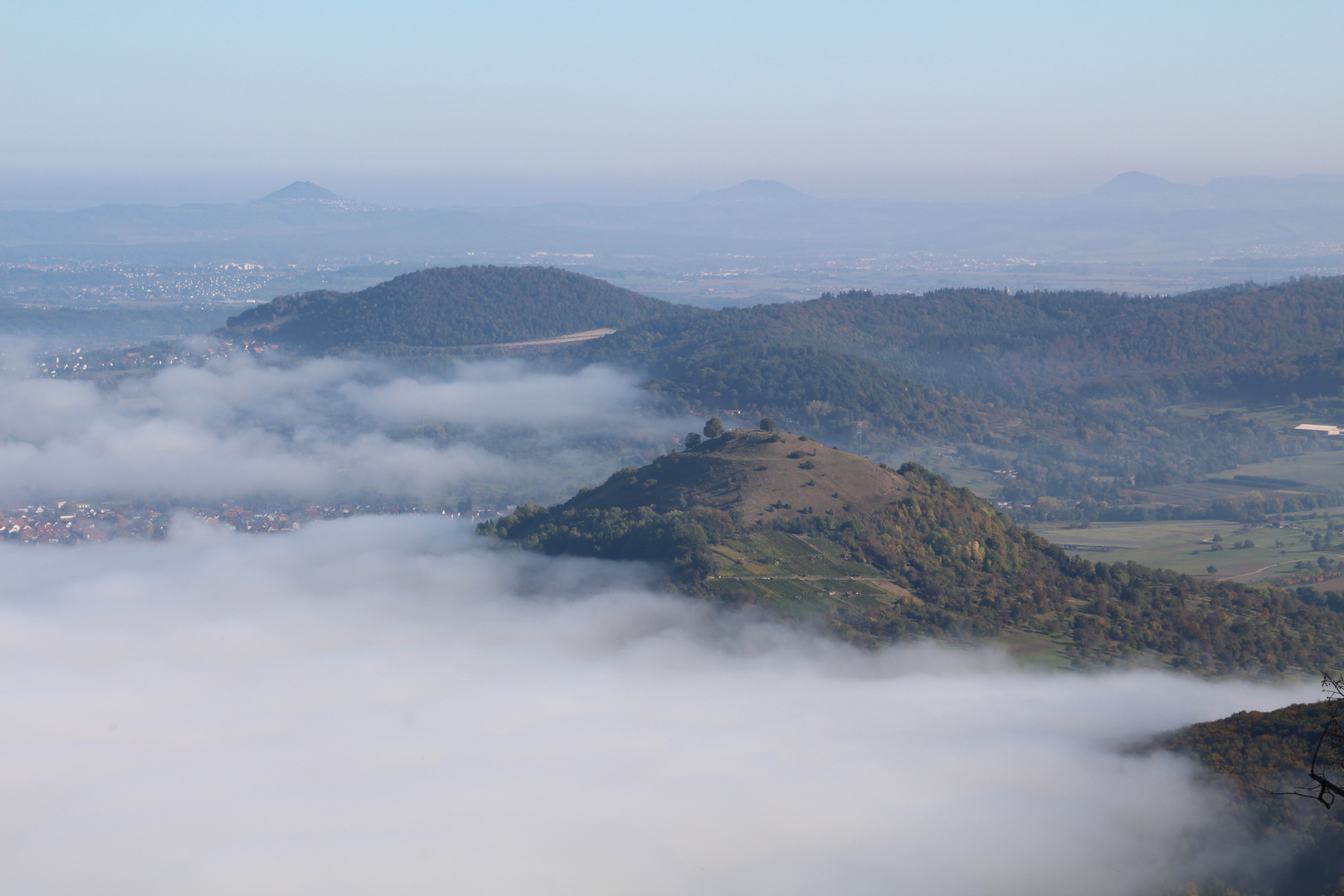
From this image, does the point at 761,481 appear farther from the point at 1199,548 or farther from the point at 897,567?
the point at 1199,548

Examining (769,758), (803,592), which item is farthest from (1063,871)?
(803,592)

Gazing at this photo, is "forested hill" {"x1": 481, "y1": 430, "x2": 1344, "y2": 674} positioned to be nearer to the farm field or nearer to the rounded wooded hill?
the rounded wooded hill

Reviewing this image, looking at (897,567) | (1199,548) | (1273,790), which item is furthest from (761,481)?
(1199,548)

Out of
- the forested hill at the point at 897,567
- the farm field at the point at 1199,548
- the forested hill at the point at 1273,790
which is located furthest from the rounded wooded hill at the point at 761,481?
the forested hill at the point at 1273,790

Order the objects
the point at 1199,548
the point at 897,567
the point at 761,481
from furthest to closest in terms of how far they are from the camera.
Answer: the point at 1199,548
the point at 761,481
the point at 897,567

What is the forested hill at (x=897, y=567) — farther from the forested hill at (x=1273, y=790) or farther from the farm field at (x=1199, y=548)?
the forested hill at (x=1273, y=790)
